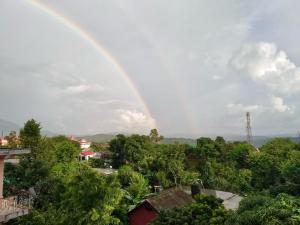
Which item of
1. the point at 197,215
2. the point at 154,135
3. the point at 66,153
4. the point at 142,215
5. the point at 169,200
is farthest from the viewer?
the point at 154,135

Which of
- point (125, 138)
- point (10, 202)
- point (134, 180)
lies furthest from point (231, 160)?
point (10, 202)

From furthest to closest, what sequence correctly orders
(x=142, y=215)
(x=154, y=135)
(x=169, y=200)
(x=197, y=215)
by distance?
(x=154, y=135), (x=169, y=200), (x=142, y=215), (x=197, y=215)

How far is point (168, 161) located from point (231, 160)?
80.2 ft

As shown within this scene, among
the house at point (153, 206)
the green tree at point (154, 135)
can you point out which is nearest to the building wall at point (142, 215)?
the house at point (153, 206)

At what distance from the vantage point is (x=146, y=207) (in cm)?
2625

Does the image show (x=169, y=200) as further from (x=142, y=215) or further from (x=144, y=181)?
(x=144, y=181)

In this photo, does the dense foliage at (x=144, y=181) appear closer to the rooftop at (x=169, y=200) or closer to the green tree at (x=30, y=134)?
the green tree at (x=30, y=134)

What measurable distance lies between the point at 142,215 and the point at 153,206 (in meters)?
2.10

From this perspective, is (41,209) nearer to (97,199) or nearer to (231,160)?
(97,199)

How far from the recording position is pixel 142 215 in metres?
26.8

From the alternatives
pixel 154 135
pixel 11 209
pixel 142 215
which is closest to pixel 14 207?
pixel 11 209

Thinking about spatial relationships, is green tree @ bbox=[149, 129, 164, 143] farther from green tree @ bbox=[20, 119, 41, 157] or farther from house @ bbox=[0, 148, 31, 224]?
house @ bbox=[0, 148, 31, 224]

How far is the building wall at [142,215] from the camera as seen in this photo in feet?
85.5

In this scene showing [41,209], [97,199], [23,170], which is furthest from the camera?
[23,170]
